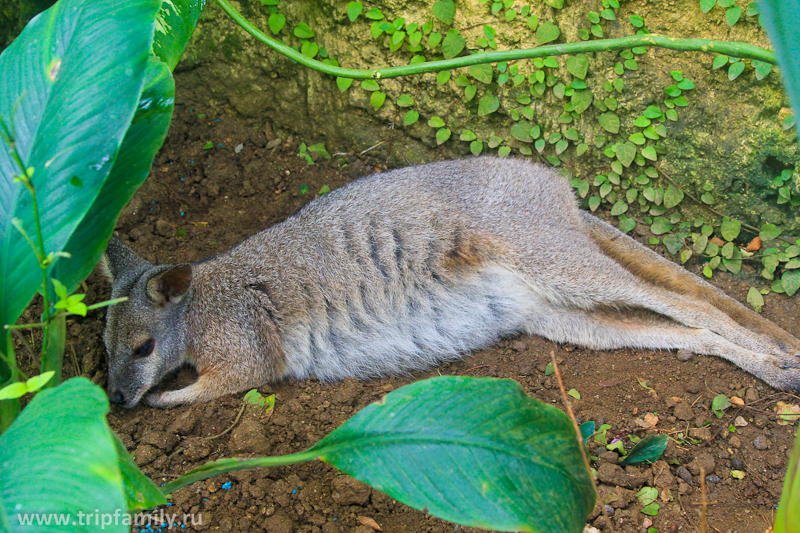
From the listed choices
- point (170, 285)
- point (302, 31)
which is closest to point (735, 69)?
point (302, 31)

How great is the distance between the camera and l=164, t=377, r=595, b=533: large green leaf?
1.84 m

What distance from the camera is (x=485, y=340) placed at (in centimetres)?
427

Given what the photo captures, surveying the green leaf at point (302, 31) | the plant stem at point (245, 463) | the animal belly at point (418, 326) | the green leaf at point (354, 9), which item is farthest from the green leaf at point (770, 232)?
the green leaf at point (302, 31)

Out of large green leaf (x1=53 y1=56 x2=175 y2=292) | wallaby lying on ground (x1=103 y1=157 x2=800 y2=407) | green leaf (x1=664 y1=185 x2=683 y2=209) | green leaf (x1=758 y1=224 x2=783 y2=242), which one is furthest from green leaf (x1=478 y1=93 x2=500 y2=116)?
large green leaf (x1=53 y1=56 x2=175 y2=292)

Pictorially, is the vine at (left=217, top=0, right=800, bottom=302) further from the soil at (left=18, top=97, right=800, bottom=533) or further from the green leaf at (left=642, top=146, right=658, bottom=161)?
the soil at (left=18, top=97, right=800, bottom=533)

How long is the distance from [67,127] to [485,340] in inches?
119

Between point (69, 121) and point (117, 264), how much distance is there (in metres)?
2.13

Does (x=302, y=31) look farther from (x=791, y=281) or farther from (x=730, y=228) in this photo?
(x=791, y=281)

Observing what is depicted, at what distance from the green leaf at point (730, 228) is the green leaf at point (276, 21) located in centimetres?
395

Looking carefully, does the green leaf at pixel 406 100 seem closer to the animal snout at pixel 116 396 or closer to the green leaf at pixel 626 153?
the green leaf at pixel 626 153

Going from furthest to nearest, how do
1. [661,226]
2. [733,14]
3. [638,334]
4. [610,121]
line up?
[661,226] < [610,121] < [638,334] < [733,14]

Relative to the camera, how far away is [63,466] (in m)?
1.61

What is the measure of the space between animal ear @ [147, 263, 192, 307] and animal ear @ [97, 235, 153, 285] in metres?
0.30

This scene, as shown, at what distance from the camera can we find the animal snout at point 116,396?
3.73m
